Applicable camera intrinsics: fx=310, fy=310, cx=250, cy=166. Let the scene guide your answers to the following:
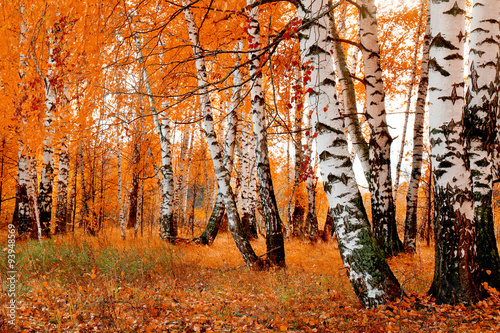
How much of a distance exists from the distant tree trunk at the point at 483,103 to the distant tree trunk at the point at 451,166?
706 millimetres

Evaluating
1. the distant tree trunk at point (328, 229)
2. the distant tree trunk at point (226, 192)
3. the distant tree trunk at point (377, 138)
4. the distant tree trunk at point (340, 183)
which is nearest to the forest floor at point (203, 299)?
the distant tree trunk at point (340, 183)

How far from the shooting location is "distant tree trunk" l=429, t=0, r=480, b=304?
2.98 m

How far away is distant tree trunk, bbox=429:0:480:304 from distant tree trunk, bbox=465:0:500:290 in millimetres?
706

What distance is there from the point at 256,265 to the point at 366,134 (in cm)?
1015

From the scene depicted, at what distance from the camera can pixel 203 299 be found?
3.92 metres

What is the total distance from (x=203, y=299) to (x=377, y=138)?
153 inches

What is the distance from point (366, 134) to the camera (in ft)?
44.5

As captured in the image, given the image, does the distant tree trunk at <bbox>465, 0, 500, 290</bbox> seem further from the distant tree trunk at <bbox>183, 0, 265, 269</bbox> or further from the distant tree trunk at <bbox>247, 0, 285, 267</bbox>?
the distant tree trunk at <bbox>183, 0, 265, 269</bbox>

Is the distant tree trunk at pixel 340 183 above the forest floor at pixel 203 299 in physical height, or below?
above

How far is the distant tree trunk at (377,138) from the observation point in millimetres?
5438

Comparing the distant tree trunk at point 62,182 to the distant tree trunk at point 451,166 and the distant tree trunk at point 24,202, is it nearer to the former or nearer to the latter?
the distant tree trunk at point 24,202

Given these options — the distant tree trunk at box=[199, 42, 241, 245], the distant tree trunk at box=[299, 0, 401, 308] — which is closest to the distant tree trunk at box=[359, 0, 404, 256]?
the distant tree trunk at box=[299, 0, 401, 308]

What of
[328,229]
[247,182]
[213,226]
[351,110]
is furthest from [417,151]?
[247,182]

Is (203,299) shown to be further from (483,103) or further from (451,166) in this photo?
(483,103)
